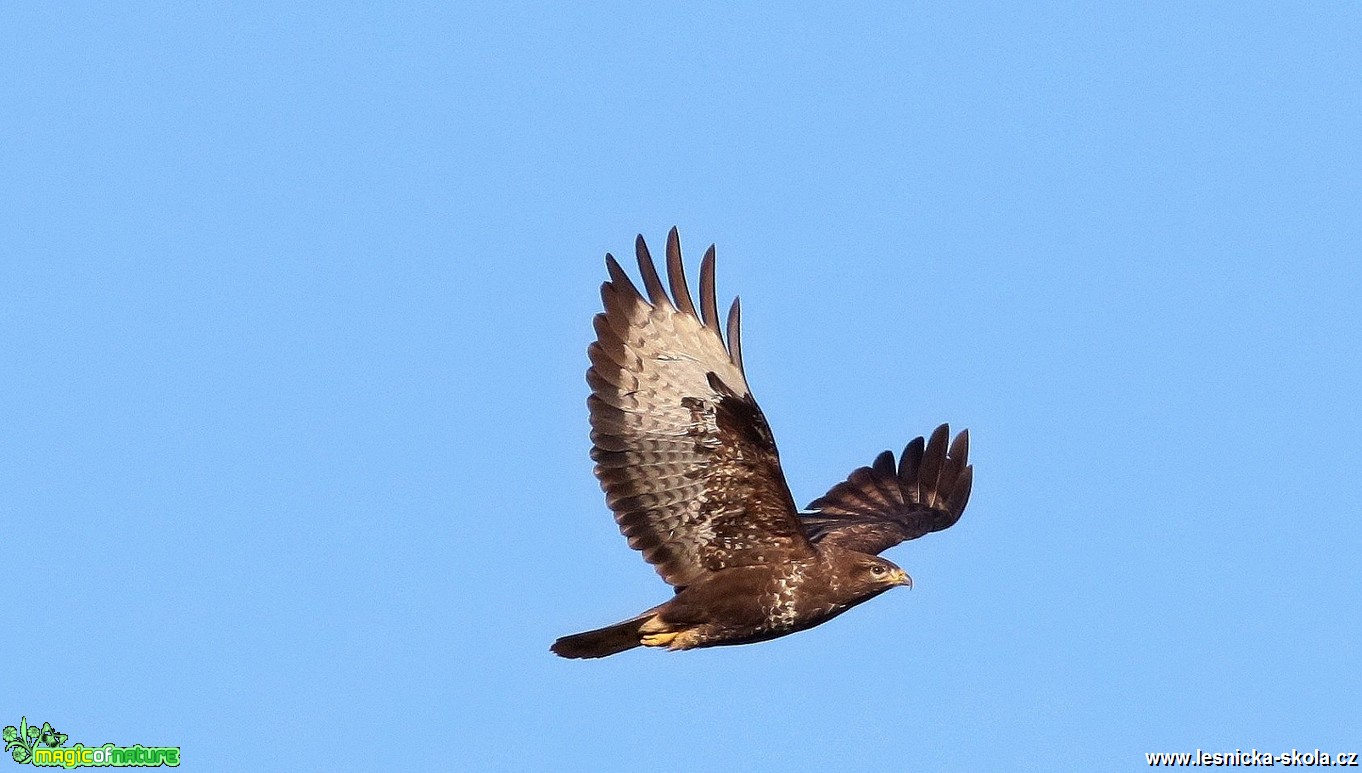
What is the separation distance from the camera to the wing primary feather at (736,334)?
506 inches

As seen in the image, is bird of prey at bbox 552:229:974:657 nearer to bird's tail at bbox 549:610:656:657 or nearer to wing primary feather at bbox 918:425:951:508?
bird's tail at bbox 549:610:656:657

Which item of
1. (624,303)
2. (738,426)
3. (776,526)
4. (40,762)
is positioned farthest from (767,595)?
(40,762)

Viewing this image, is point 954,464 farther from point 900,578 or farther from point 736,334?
point 736,334

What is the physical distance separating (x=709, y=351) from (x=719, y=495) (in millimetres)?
1109

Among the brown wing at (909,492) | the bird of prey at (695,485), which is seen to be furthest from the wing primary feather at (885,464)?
the bird of prey at (695,485)

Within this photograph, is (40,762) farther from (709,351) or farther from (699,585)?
(709,351)

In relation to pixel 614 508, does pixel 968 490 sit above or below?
above

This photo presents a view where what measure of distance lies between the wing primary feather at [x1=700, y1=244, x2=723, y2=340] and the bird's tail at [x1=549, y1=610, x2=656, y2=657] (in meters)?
2.25

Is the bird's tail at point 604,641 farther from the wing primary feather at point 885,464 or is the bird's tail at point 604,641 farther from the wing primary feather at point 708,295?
the wing primary feather at point 885,464

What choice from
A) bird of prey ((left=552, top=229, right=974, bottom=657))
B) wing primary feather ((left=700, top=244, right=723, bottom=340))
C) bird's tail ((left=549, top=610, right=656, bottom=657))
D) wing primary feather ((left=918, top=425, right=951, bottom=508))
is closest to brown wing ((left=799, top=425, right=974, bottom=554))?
wing primary feather ((left=918, top=425, right=951, bottom=508))

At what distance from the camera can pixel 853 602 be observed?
1331 cm

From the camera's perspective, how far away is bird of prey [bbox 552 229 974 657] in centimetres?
1298

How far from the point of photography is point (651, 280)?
13.1m

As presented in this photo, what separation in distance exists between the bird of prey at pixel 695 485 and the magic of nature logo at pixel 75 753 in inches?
180
